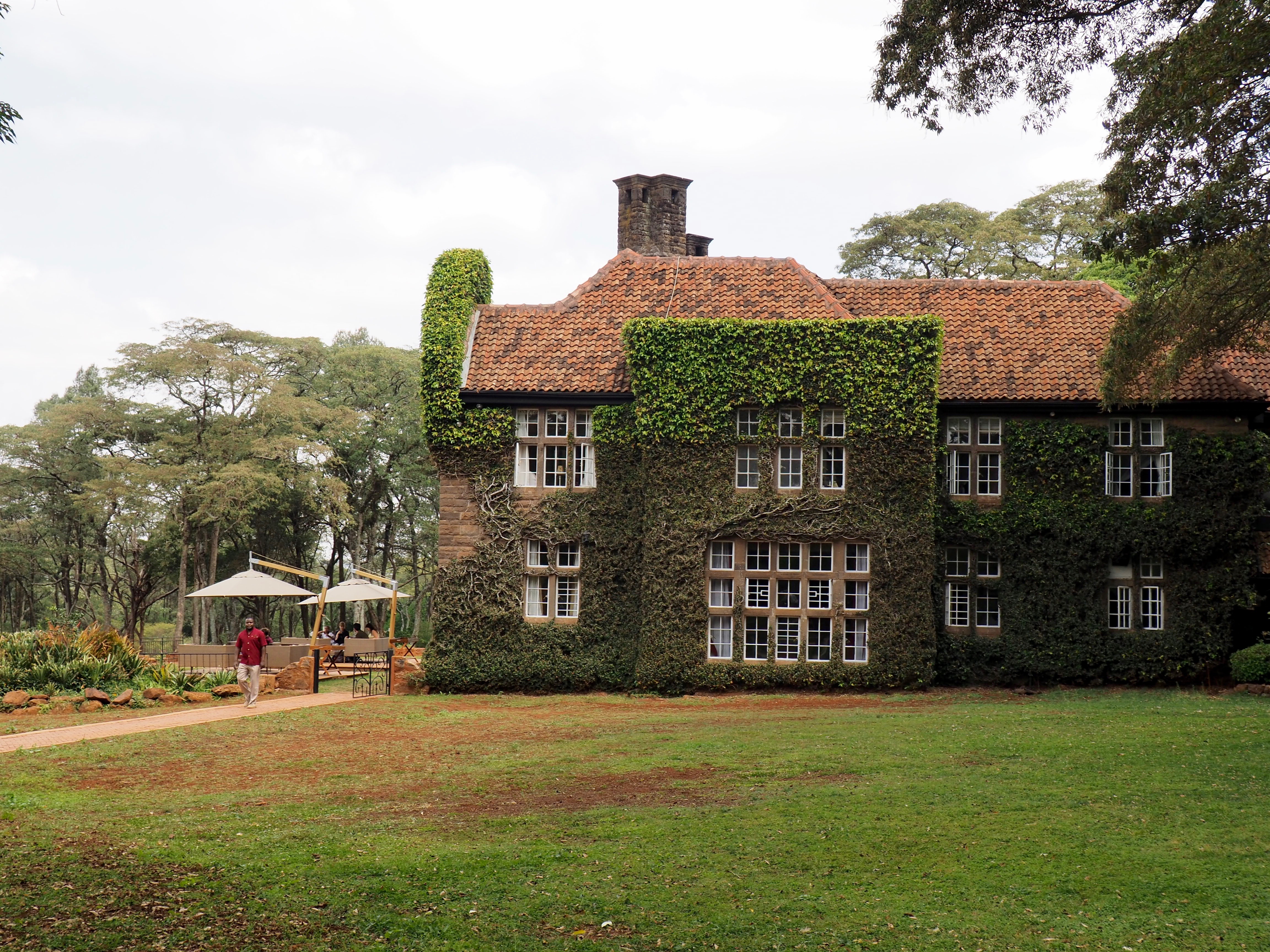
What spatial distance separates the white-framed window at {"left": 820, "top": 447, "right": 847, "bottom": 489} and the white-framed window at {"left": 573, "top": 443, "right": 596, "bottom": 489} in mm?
4625

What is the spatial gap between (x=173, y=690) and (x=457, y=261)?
10.6 metres

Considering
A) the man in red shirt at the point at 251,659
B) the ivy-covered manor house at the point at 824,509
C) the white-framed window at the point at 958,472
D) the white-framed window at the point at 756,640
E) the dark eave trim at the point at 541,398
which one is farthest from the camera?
the white-framed window at the point at 958,472

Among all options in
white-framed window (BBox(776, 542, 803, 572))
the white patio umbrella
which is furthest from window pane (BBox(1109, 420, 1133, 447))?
the white patio umbrella

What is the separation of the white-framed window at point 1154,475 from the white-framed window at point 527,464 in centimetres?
1222

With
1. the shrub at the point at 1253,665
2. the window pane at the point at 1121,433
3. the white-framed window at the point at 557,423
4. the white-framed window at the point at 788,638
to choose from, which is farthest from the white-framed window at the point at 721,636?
the shrub at the point at 1253,665

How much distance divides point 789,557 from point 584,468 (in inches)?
180

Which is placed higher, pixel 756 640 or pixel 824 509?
pixel 824 509

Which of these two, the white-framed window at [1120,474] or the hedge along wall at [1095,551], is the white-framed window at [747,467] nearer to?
the hedge along wall at [1095,551]

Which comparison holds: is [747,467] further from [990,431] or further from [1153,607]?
[1153,607]

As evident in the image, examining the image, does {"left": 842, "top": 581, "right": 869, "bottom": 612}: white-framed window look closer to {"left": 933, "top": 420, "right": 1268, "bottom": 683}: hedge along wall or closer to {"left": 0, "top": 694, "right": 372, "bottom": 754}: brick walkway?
{"left": 933, "top": 420, "right": 1268, "bottom": 683}: hedge along wall

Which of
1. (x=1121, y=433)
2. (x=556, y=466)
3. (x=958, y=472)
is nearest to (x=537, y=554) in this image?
(x=556, y=466)

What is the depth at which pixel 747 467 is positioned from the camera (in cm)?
2222

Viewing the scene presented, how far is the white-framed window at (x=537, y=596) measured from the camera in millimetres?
22906

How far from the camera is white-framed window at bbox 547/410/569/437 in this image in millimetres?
23219
